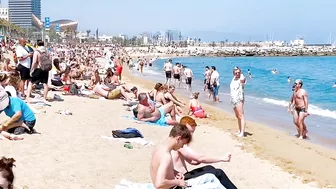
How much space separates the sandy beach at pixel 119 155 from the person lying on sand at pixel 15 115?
8.0 inches

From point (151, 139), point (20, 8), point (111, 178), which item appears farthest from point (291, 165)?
point (20, 8)

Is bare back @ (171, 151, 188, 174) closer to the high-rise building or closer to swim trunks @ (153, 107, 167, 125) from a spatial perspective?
swim trunks @ (153, 107, 167, 125)

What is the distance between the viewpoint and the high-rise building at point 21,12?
130625mm

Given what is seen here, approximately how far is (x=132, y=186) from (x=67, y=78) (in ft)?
35.2

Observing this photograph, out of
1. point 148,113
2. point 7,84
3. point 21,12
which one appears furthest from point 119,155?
point 21,12

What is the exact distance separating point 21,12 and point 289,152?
137 metres

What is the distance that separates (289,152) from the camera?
8883mm

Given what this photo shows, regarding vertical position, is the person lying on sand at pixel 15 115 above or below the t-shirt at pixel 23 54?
below

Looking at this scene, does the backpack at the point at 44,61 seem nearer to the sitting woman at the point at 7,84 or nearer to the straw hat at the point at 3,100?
the sitting woman at the point at 7,84

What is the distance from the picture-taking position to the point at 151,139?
8.40 meters

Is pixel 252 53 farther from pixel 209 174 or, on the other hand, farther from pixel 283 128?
pixel 209 174

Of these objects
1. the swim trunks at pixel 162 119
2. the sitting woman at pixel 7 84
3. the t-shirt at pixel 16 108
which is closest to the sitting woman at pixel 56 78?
the swim trunks at pixel 162 119

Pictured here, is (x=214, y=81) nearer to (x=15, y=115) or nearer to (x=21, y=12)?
(x=15, y=115)

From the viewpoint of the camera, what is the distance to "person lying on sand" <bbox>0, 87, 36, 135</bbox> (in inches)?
270
